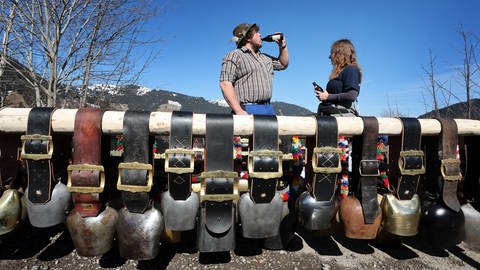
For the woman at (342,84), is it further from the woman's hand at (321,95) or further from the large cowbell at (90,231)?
the large cowbell at (90,231)

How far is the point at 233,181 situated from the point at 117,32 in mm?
4456

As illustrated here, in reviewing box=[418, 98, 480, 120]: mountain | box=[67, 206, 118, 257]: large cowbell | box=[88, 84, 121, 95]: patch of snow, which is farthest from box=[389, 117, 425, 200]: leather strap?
box=[418, 98, 480, 120]: mountain

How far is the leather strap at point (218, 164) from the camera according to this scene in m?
1.48

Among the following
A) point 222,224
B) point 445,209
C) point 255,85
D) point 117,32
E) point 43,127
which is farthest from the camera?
point 117,32

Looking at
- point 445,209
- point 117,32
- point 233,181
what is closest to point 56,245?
point 233,181

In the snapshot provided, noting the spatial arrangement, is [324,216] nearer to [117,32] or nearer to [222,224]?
[222,224]

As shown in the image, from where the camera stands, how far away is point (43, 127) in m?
1.42

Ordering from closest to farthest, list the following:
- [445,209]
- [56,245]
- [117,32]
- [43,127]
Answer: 1. [43,127]
2. [445,209]
3. [56,245]
4. [117,32]

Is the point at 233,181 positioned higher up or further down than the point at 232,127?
further down

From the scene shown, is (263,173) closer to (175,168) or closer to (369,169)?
(175,168)

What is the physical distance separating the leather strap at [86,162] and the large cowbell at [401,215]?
180 centimetres

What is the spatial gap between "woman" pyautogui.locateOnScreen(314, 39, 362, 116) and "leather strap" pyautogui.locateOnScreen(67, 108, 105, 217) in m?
2.27

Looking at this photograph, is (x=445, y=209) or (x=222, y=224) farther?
(x=445, y=209)

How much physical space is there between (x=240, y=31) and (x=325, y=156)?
5.91ft
